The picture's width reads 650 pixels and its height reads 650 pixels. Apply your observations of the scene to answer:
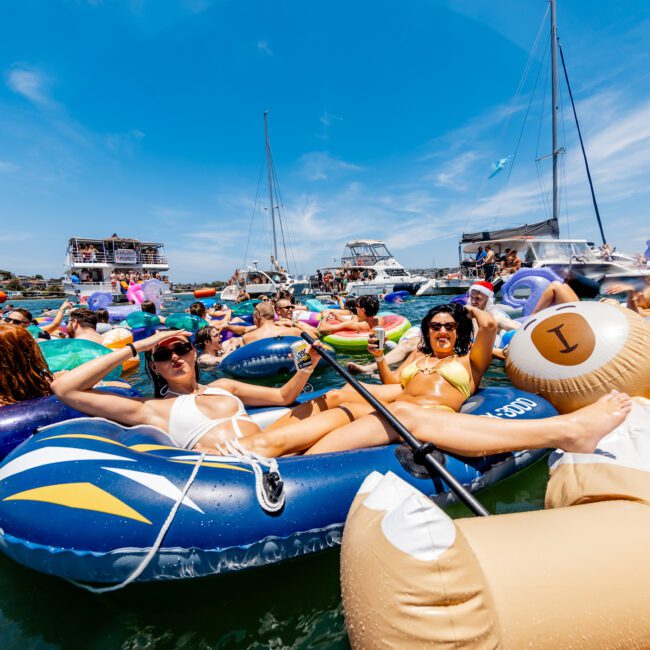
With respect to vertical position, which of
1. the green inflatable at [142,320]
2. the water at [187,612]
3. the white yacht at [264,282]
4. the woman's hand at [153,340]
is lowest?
the water at [187,612]

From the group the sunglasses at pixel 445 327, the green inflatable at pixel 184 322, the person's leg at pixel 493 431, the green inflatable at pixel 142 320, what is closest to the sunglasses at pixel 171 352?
the person's leg at pixel 493 431

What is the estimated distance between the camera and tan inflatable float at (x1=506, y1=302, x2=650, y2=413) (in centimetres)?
271

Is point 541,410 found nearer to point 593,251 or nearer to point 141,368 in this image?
point 141,368

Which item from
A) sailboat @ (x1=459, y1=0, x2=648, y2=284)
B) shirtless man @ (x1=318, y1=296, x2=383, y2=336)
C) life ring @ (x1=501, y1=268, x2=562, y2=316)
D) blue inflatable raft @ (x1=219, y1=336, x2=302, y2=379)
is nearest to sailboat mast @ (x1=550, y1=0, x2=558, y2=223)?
sailboat @ (x1=459, y1=0, x2=648, y2=284)

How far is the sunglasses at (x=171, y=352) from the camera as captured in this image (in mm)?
2551

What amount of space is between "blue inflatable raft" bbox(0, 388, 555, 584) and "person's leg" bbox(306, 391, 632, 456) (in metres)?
0.32

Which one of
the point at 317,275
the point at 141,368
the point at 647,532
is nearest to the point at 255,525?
the point at 647,532

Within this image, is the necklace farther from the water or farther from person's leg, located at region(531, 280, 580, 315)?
person's leg, located at region(531, 280, 580, 315)

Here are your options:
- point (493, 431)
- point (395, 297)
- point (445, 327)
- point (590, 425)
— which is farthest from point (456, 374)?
point (395, 297)

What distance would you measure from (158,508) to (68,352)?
3988 mm

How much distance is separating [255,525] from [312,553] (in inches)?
14.7

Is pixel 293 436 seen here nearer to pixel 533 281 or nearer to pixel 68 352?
pixel 68 352

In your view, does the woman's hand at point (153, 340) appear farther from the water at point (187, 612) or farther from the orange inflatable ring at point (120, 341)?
the orange inflatable ring at point (120, 341)

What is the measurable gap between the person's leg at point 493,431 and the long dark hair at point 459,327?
3.61 feet
